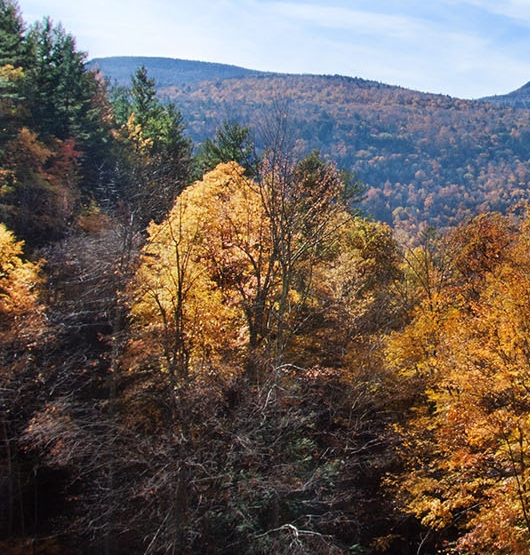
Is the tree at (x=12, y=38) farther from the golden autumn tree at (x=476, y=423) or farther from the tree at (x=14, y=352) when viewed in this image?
the golden autumn tree at (x=476, y=423)

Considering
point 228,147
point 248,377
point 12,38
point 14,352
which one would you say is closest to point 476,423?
point 248,377

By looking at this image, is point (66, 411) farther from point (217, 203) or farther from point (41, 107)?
point (41, 107)

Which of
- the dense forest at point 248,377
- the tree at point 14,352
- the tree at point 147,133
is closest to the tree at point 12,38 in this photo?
the dense forest at point 248,377

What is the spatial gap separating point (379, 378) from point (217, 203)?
9225mm

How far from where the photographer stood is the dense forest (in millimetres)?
13312

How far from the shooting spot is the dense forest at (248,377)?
1331cm

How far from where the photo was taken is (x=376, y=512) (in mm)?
19906

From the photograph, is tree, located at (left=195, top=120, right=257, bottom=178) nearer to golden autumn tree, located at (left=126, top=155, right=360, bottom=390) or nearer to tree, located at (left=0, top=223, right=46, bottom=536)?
golden autumn tree, located at (left=126, top=155, right=360, bottom=390)

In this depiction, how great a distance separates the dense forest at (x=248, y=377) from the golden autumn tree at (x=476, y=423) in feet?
0.29

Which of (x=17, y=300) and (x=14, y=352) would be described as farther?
(x=17, y=300)

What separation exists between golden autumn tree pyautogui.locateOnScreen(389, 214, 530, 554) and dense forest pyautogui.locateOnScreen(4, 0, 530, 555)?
3.5 inches

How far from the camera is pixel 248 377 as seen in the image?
590 inches

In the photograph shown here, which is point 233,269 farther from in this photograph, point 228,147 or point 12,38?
point 12,38

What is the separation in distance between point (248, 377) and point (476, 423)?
239 inches
